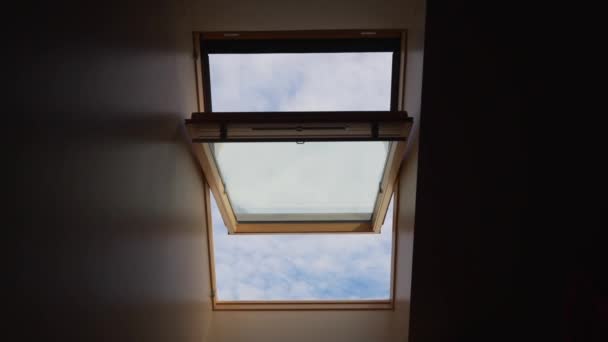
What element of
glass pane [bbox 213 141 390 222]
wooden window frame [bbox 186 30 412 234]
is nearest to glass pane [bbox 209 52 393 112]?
wooden window frame [bbox 186 30 412 234]

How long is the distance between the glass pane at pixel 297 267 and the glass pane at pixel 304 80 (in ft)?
3.08

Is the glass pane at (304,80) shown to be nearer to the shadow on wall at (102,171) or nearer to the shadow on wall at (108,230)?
the shadow on wall at (102,171)

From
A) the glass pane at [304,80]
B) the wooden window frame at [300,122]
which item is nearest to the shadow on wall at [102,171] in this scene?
the wooden window frame at [300,122]

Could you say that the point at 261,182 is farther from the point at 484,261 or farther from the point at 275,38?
the point at 484,261

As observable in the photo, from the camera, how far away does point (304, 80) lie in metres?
2.79

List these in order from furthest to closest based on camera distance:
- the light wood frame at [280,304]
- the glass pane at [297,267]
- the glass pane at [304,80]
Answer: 1. the glass pane at [297,267]
2. the light wood frame at [280,304]
3. the glass pane at [304,80]

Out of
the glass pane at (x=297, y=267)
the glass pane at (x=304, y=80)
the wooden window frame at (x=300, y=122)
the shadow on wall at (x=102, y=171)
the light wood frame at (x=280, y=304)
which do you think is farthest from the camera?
the glass pane at (x=297, y=267)

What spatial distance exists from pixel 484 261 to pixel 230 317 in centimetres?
174

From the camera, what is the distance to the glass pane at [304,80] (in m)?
2.75

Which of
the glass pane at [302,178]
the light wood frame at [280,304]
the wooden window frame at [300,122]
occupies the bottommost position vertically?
the light wood frame at [280,304]

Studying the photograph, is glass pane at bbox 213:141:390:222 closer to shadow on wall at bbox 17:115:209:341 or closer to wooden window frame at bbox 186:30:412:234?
wooden window frame at bbox 186:30:412:234

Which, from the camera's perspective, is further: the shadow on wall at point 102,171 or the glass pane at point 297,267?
the glass pane at point 297,267

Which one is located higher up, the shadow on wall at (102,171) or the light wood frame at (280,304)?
the shadow on wall at (102,171)

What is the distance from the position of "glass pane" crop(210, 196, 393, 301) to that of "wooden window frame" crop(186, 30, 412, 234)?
0.11 meters
